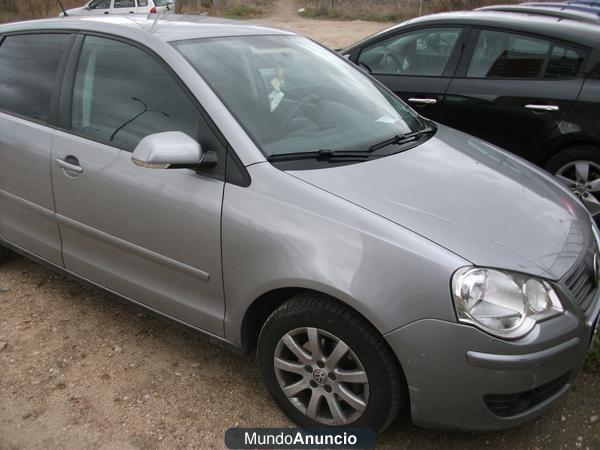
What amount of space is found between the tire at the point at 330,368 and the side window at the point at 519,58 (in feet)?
10.2

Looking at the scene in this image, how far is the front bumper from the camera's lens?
1928 millimetres

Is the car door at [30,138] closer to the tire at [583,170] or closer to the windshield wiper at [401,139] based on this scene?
the windshield wiper at [401,139]

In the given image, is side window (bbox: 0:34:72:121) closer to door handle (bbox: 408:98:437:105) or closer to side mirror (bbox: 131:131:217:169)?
side mirror (bbox: 131:131:217:169)

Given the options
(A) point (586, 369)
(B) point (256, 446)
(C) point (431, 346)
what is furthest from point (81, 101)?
(A) point (586, 369)

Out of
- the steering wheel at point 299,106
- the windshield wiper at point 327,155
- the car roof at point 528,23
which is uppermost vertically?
the car roof at point 528,23

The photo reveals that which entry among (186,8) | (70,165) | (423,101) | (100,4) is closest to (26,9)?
(100,4)

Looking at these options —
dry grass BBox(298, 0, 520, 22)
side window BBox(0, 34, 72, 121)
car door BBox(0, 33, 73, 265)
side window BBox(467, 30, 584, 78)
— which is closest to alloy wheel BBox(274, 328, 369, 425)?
car door BBox(0, 33, 73, 265)

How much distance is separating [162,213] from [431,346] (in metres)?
1.28

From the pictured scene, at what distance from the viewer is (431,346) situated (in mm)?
1957

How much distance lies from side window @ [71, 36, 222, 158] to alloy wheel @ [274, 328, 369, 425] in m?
0.89

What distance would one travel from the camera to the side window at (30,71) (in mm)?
3078

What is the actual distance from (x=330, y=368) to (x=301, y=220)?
58 cm

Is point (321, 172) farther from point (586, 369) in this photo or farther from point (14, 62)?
point (14, 62)

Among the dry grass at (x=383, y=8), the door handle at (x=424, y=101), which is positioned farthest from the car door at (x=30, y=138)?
the dry grass at (x=383, y=8)
